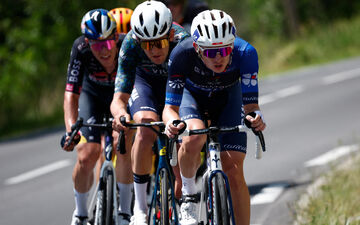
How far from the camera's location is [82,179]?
619 cm

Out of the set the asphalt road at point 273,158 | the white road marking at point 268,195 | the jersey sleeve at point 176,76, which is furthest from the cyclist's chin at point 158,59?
the white road marking at point 268,195

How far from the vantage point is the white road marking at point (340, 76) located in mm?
18698

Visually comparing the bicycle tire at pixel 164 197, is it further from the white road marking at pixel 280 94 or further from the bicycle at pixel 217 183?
the white road marking at pixel 280 94

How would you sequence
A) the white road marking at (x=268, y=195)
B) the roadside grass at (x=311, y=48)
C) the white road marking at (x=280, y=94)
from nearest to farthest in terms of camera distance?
the white road marking at (x=268, y=195)
the white road marking at (x=280, y=94)
the roadside grass at (x=311, y=48)

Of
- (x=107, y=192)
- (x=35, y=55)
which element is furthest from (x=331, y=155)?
(x=35, y=55)

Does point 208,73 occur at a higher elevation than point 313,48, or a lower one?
higher

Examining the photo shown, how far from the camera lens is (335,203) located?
630 cm

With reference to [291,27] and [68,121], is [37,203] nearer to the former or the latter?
[68,121]

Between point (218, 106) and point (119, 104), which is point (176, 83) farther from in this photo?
point (119, 104)

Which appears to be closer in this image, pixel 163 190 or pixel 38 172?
pixel 163 190

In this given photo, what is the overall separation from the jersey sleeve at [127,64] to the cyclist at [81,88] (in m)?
0.32

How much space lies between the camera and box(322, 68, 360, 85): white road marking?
1870 centimetres

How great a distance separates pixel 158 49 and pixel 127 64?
1.35 ft

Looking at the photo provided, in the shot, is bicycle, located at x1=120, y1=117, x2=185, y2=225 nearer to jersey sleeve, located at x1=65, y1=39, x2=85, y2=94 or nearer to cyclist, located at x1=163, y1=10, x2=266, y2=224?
cyclist, located at x1=163, y1=10, x2=266, y2=224
